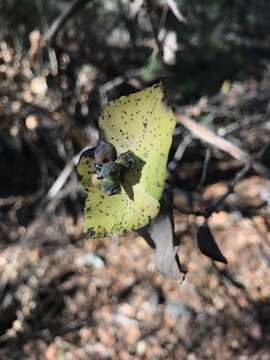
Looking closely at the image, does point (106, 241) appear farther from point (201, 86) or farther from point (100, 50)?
point (201, 86)

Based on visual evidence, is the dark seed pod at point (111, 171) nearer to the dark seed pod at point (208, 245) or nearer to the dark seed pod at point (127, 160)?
the dark seed pod at point (127, 160)

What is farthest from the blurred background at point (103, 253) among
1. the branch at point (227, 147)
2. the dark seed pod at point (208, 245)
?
the dark seed pod at point (208, 245)

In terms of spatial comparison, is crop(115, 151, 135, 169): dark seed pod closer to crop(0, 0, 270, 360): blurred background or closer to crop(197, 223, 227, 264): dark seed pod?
crop(197, 223, 227, 264): dark seed pod

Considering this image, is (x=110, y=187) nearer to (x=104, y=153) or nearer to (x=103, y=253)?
(x=104, y=153)

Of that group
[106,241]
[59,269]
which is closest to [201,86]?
[106,241]

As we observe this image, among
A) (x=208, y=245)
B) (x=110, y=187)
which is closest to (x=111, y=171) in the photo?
(x=110, y=187)

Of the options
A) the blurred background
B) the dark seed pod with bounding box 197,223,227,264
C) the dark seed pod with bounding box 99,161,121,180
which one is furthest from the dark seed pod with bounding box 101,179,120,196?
the blurred background
